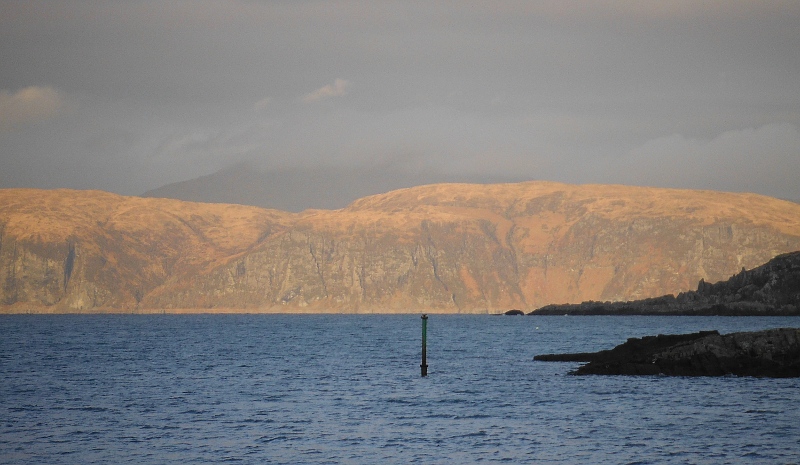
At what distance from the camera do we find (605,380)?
7625cm

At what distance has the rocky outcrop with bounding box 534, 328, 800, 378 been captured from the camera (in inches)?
2916

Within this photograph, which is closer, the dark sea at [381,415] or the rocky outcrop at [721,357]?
the dark sea at [381,415]

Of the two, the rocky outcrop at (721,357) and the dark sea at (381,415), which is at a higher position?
the rocky outcrop at (721,357)

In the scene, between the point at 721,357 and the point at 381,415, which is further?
the point at 721,357

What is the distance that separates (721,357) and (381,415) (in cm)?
3101

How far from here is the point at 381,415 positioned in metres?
59.1

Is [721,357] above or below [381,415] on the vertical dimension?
above

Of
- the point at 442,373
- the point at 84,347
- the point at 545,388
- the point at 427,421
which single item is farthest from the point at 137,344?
the point at 427,421

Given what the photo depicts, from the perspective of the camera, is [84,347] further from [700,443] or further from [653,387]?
[700,443]

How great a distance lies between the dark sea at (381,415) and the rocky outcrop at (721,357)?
63.3 inches

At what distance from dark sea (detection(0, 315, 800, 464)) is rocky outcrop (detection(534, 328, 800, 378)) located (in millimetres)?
1608

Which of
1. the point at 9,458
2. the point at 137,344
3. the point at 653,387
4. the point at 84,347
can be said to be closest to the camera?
the point at 9,458

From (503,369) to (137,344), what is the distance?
68202mm

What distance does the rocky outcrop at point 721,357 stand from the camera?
243 ft
